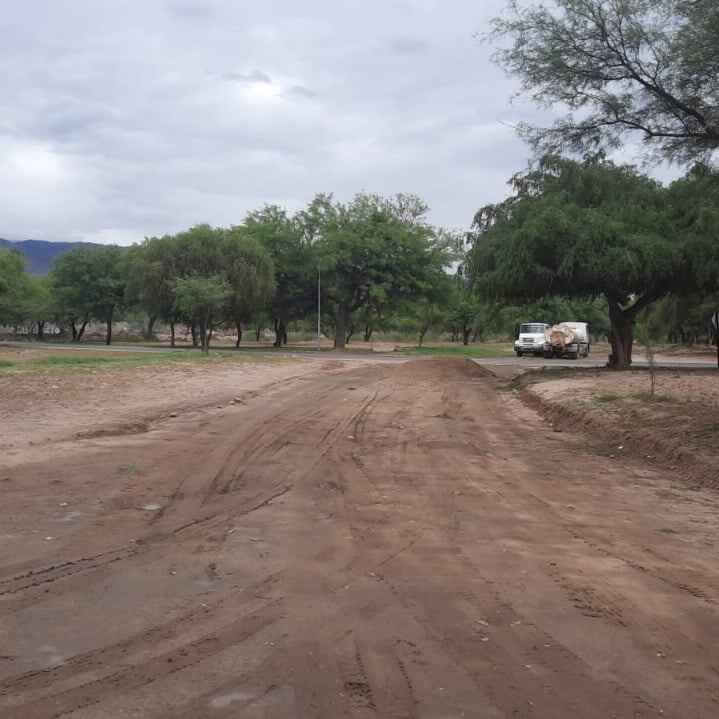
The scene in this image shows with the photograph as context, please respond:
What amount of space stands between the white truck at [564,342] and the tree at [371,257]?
11.5 metres

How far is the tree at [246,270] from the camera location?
173 ft

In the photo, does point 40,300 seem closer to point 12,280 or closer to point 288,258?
point 12,280

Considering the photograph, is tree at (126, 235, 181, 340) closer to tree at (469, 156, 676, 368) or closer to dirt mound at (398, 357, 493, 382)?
dirt mound at (398, 357, 493, 382)

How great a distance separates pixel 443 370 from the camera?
1150 inches

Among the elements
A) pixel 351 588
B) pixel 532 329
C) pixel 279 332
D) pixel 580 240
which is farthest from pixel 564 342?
pixel 351 588

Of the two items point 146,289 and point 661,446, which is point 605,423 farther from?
point 146,289

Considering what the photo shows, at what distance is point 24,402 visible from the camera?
50.0 feet

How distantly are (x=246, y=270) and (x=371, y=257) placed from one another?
390 inches

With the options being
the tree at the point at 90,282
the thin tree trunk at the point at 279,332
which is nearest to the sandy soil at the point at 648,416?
the thin tree trunk at the point at 279,332

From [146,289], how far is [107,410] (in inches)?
1605

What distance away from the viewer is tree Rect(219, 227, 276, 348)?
52719 millimetres

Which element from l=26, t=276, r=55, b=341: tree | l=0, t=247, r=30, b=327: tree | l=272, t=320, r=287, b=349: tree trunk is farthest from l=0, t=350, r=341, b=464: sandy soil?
l=26, t=276, r=55, b=341: tree

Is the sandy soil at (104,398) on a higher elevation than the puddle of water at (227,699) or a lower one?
higher

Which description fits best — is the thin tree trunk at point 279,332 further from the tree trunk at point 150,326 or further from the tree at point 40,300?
the tree at point 40,300
